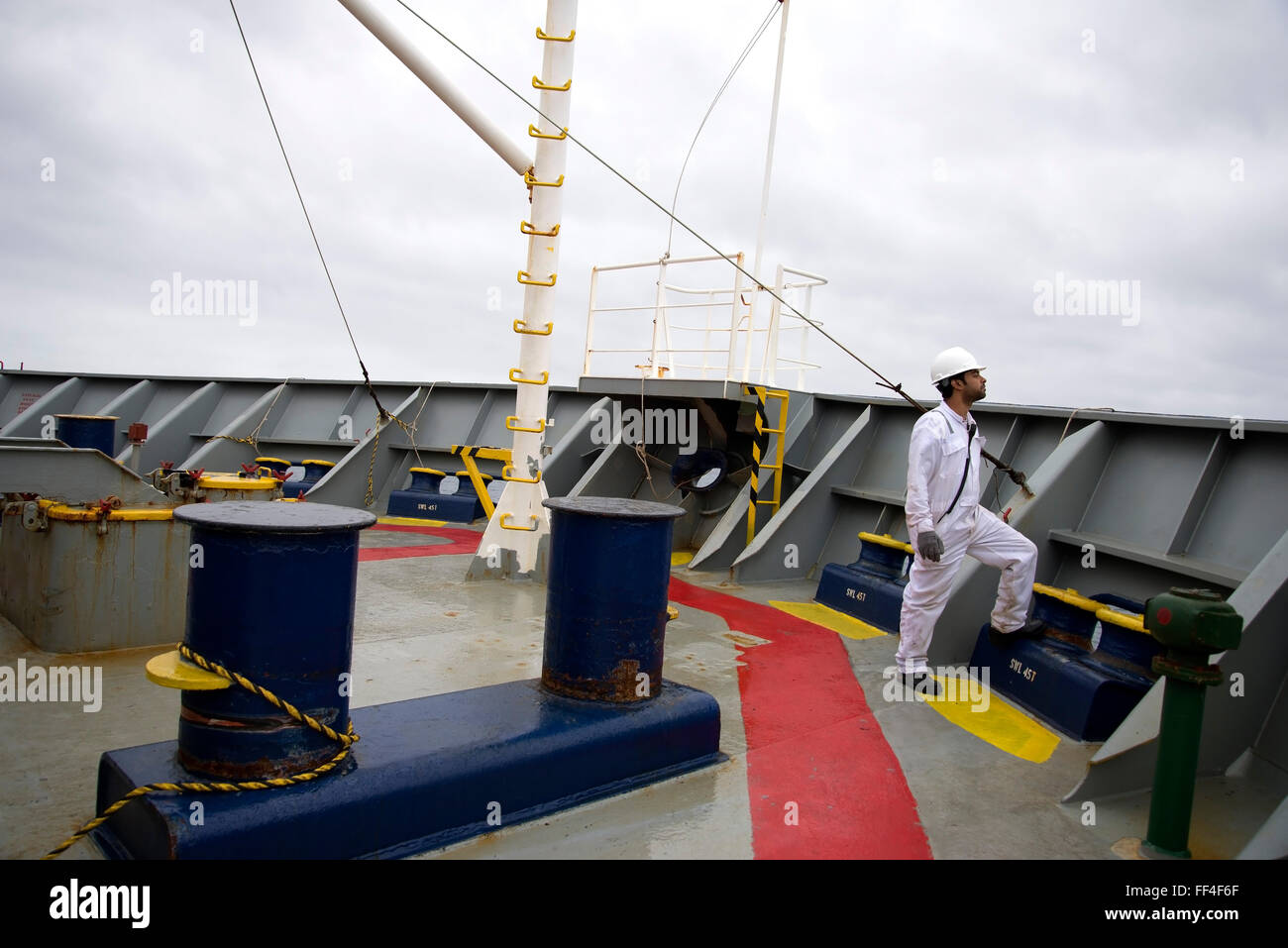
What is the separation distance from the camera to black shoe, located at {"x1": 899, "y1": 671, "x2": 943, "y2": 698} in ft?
16.7

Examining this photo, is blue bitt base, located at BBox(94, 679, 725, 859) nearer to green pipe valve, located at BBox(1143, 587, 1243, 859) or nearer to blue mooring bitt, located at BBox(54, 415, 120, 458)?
green pipe valve, located at BBox(1143, 587, 1243, 859)

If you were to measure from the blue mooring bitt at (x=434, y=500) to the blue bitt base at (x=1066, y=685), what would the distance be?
292 inches

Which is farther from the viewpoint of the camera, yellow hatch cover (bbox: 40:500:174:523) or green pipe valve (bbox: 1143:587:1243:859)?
yellow hatch cover (bbox: 40:500:174:523)

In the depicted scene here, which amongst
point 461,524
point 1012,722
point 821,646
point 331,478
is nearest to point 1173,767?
point 1012,722

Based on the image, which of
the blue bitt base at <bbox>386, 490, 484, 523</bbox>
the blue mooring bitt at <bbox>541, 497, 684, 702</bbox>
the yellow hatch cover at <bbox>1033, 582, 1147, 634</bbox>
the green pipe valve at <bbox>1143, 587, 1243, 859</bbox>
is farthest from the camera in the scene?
the blue bitt base at <bbox>386, 490, 484, 523</bbox>

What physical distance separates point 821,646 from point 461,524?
20.5 feet

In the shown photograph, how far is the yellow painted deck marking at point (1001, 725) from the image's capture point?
425 cm

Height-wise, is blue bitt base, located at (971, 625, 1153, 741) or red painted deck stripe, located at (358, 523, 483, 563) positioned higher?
blue bitt base, located at (971, 625, 1153, 741)

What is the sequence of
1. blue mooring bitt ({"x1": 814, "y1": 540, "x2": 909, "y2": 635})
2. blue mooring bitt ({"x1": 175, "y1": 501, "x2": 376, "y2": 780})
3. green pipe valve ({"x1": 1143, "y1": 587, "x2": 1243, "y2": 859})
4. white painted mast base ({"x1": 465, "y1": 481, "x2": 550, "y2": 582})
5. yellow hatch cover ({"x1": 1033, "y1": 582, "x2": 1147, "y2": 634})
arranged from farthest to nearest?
white painted mast base ({"x1": 465, "y1": 481, "x2": 550, "y2": 582}) < blue mooring bitt ({"x1": 814, "y1": 540, "x2": 909, "y2": 635}) < yellow hatch cover ({"x1": 1033, "y1": 582, "x2": 1147, "y2": 634}) < green pipe valve ({"x1": 1143, "y1": 587, "x2": 1243, "y2": 859}) < blue mooring bitt ({"x1": 175, "y1": 501, "x2": 376, "y2": 780})

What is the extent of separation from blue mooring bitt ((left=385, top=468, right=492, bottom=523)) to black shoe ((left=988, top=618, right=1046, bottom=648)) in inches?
289

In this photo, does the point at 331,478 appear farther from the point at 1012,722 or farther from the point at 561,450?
the point at 1012,722

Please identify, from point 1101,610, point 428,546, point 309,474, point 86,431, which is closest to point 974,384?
point 1101,610

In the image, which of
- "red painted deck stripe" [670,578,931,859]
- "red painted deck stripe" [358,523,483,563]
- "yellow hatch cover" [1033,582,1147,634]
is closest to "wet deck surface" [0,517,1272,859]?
"red painted deck stripe" [670,578,931,859]
